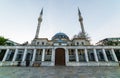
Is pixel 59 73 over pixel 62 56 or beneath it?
beneath

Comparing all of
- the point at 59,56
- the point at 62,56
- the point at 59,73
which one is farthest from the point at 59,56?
the point at 59,73

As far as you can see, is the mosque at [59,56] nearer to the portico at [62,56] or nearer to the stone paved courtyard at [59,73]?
the portico at [62,56]

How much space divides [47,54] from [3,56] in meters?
8.25

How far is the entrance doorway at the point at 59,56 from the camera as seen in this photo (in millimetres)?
18294

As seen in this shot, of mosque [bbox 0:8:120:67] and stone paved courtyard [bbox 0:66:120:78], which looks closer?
stone paved courtyard [bbox 0:66:120:78]

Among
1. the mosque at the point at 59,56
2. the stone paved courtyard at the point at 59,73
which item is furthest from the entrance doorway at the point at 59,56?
the stone paved courtyard at the point at 59,73

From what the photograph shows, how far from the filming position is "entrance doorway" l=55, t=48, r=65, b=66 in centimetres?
1829

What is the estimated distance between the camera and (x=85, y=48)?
743 inches

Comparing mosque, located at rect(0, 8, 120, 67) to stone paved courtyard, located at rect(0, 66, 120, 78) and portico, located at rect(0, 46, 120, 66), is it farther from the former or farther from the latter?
stone paved courtyard, located at rect(0, 66, 120, 78)

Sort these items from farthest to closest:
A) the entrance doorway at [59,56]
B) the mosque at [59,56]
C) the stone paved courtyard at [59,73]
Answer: the entrance doorway at [59,56] → the mosque at [59,56] → the stone paved courtyard at [59,73]

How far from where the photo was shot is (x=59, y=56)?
1861 cm

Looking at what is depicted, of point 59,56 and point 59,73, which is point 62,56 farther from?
point 59,73

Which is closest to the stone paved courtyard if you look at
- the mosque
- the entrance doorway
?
the mosque

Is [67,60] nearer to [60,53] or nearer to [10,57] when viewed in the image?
[60,53]
